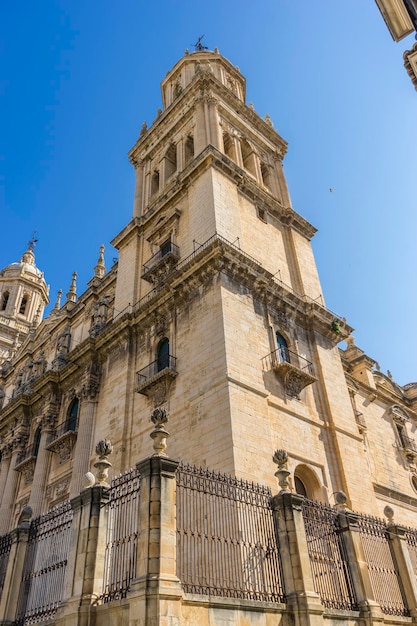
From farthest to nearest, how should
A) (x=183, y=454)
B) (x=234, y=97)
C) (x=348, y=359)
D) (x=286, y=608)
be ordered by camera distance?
(x=348, y=359) → (x=234, y=97) → (x=183, y=454) → (x=286, y=608)

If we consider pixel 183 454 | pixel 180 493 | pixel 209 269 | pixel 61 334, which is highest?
pixel 61 334

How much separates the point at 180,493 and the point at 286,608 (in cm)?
261

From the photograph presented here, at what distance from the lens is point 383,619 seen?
10.2 metres

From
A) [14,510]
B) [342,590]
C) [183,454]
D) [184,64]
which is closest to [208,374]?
[183,454]

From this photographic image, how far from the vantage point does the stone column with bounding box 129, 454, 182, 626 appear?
271 inches

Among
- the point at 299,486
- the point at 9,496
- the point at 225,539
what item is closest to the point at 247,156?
the point at 299,486

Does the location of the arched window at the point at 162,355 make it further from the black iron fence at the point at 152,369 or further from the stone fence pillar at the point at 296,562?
the stone fence pillar at the point at 296,562

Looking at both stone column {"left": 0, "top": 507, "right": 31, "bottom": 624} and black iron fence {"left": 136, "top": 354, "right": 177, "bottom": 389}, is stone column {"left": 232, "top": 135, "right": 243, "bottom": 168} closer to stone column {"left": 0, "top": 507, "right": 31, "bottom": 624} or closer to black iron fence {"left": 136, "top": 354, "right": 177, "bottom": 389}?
black iron fence {"left": 136, "top": 354, "right": 177, "bottom": 389}

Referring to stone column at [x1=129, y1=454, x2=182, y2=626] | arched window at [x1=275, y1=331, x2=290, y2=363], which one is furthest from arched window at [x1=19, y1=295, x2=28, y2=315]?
stone column at [x1=129, y1=454, x2=182, y2=626]

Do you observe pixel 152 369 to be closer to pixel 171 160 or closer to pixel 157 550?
pixel 157 550

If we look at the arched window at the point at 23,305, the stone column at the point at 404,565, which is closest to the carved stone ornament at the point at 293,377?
the stone column at the point at 404,565

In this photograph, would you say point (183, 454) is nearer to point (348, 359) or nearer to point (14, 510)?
point (14, 510)

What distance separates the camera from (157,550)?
7375 millimetres

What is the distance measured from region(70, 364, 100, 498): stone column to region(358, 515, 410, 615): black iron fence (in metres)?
11.2
